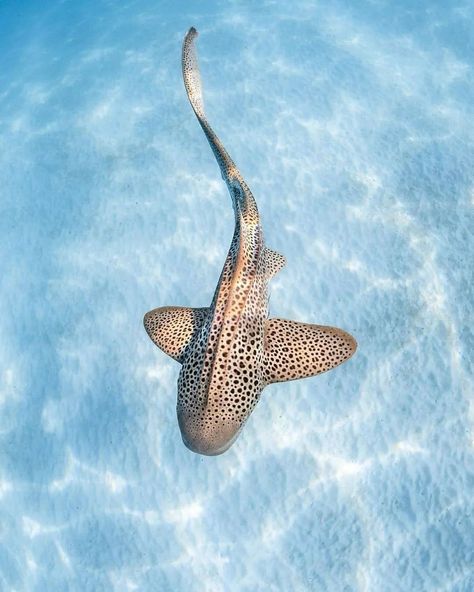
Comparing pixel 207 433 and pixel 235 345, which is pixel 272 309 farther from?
pixel 207 433

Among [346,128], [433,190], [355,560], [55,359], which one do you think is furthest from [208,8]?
[355,560]

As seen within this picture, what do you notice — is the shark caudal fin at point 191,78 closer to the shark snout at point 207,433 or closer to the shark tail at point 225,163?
the shark tail at point 225,163

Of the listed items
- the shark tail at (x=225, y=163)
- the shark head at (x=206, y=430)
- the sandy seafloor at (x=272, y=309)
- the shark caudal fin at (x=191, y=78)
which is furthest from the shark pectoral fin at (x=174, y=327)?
the shark caudal fin at (x=191, y=78)

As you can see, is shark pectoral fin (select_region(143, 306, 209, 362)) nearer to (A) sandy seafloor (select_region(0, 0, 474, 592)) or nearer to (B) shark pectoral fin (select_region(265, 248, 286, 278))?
(B) shark pectoral fin (select_region(265, 248, 286, 278))

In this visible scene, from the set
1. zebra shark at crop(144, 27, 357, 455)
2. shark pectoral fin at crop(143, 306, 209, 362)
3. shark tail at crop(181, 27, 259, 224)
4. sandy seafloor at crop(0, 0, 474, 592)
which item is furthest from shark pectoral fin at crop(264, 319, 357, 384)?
sandy seafloor at crop(0, 0, 474, 592)

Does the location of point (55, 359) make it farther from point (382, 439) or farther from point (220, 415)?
point (382, 439)

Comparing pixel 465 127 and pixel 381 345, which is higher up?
pixel 465 127

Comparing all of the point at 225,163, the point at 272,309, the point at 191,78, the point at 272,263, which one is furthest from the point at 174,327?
the point at 191,78

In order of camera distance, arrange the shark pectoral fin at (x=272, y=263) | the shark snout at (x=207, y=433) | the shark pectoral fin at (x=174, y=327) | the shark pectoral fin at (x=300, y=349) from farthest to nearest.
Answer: the shark pectoral fin at (x=272, y=263) → the shark pectoral fin at (x=174, y=327) → the shark pectoral fin at (x=300, y=349) → the shark snout at (x=207, y=433)
